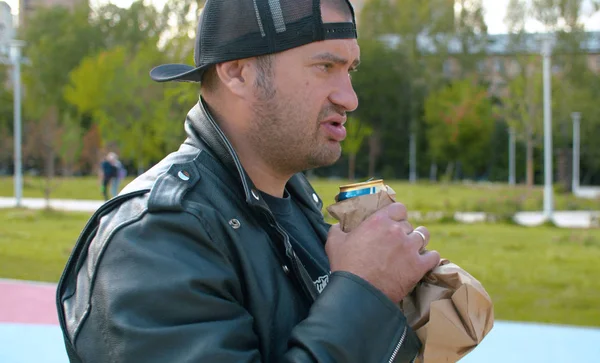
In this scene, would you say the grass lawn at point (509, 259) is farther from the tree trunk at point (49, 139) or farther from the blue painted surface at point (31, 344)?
the tree trunk at point (49, 139)

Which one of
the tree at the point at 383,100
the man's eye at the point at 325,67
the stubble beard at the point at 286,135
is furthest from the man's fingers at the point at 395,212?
the tree at the point at 383,100

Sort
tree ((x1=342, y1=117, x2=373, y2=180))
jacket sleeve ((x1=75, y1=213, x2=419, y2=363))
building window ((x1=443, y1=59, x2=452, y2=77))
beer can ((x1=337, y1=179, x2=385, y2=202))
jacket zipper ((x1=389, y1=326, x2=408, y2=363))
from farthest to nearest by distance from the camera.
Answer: building window ((x1=443, y1=59, x2=452, y2=77)) → tree ((x1=342, y1=117, x2=373, y2=180)) → beer can ((x1=337, y1=179, x2=385, y2=202)) → jacket zipper ((x1=389, y1=326, x2=408, y2=363)) → jacket sleeve ((x1=75, y1=213, x2=419, y2=363))

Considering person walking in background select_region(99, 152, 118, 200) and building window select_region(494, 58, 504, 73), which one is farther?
building window select_region(494, 58, 504, 73)

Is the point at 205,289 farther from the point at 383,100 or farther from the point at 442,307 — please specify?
the point at 383,100

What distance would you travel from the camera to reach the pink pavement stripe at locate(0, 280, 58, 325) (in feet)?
23.3

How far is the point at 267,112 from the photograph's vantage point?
1.52 m

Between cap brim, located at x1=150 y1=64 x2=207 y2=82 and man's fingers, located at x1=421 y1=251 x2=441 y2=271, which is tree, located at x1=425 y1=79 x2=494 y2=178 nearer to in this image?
cap brim, located at x1=150 y1=64 x2=207 y2=82

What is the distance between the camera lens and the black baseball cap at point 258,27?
4.73 feet

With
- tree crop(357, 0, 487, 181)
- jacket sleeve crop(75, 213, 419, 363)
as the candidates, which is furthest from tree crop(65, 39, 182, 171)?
jacket sleeve crop(75, 213, 419, 363)

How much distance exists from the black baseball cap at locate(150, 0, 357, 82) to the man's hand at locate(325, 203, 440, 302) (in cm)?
40

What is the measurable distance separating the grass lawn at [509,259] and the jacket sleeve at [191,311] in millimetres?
5989

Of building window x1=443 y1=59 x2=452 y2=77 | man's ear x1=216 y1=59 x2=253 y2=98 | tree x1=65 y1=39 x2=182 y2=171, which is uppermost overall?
building window x1=443 y1=59 x2=452 y2=77

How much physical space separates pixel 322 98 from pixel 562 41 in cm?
4567

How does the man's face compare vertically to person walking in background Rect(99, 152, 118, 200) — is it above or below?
above
